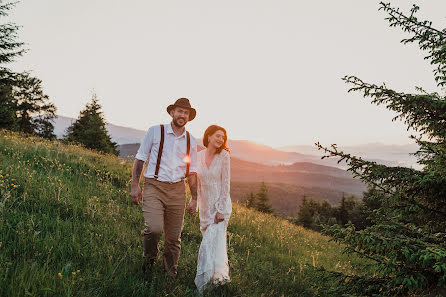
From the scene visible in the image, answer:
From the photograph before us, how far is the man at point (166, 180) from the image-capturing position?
4.05 m

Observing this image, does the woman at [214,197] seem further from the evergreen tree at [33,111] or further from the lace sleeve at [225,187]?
the evergreen tree at [33,111]

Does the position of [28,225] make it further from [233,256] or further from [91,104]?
[91,104]

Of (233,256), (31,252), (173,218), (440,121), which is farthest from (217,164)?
(440,121)

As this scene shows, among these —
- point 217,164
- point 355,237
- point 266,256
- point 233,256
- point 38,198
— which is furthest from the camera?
point 266,256

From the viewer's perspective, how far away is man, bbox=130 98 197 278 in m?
4.05

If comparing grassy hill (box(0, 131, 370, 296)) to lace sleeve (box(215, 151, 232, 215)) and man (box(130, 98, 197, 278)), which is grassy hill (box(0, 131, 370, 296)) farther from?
lace sleeve (box(215, 151, 232, 215))

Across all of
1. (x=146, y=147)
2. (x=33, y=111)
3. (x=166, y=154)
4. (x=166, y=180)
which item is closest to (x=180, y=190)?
(x=166, y=180)

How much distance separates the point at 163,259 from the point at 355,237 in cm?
283

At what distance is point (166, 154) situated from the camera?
4.26 metres

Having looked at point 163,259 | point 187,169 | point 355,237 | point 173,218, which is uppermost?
point 187,169

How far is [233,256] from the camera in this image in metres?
5.62

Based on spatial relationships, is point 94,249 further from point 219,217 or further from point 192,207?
point 219,217

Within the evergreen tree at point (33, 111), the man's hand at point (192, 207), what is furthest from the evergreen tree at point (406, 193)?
the evergreen tree at point (33, 111)

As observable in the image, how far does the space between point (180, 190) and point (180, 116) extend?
47.7 inches
